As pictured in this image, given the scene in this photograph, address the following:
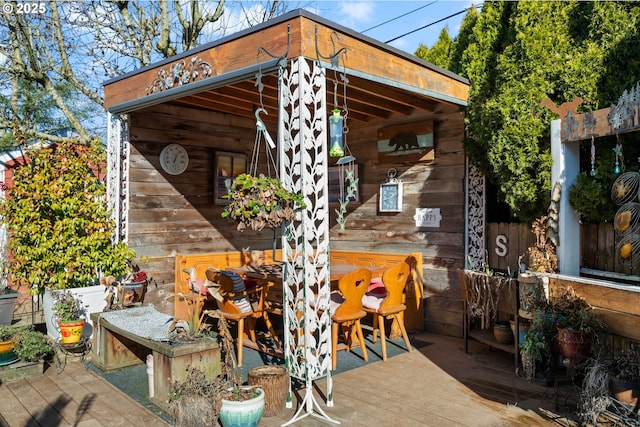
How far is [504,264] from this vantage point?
5.07 m

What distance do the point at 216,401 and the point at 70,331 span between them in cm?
219

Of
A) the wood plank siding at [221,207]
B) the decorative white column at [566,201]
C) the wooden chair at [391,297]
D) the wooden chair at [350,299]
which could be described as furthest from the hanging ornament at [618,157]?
the wooden chair at [350,299]

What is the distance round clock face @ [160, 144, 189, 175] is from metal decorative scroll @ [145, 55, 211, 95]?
1250mm

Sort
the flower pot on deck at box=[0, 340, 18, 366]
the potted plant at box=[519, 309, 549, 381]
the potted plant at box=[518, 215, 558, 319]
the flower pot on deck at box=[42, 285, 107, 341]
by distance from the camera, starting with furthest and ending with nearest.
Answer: the flower pot on deck at box=[42, 285, 107, 341]
the flower pot on deck at box=[0, 340, 18, 366]
the potted plant at box=[518, 215, 558, 319]
the potted plant at box=[519, 309, 549, 381]

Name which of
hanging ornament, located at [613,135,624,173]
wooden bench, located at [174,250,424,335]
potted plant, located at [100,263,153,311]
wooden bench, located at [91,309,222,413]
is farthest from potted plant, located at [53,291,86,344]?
hanging ornament, located at [613,135,624,173]

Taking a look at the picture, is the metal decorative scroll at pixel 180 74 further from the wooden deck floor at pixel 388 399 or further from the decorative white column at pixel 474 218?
the decorative white column at pixel 474 218

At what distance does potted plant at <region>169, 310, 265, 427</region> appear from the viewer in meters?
2.92

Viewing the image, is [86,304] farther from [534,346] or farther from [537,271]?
[537,271]

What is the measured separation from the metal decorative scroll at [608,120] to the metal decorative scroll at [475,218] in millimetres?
1422

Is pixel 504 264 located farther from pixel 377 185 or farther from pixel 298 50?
pixel 298 50

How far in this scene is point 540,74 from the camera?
4410 mm

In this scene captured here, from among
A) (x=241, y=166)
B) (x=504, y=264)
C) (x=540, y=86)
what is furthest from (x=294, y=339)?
(x=241, y=166)

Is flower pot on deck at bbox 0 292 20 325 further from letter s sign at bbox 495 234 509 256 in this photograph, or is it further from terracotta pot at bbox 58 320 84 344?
letter s sign at bbox 495 234 509 256

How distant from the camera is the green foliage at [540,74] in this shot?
4094mm
